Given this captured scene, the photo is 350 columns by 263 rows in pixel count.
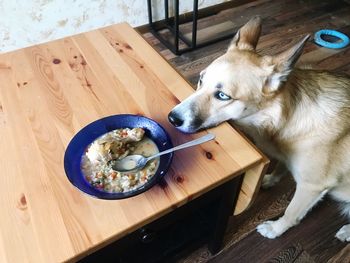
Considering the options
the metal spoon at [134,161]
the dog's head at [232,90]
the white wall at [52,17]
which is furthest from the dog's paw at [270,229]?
the white wall at [52,17]

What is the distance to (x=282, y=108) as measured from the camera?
103 cm

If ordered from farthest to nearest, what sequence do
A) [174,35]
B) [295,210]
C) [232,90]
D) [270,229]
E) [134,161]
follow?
[174,35] < [270,229] < [295,210] < [232,90] < [134,161]

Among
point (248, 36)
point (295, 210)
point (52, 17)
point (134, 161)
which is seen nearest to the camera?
point (134, 161)

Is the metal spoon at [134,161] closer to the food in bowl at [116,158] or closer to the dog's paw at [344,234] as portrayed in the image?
the food in bowl at [116,158]

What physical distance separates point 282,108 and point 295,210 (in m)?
0.51

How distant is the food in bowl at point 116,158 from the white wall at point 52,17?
1.76m

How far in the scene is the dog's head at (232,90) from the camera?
0.96 m

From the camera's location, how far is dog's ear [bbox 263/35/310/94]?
2.94 ft

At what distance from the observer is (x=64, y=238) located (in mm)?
684

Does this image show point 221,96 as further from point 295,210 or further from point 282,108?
point 295,210

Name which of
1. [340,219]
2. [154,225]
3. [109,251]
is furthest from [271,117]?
[340,219]

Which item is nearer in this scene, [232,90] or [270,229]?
[232,90]

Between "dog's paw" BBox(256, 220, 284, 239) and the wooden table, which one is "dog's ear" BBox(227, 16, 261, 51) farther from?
"dog's paw" BBox(256, 220, 284, 239)

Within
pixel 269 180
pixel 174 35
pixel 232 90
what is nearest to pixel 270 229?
pixel 269 180
